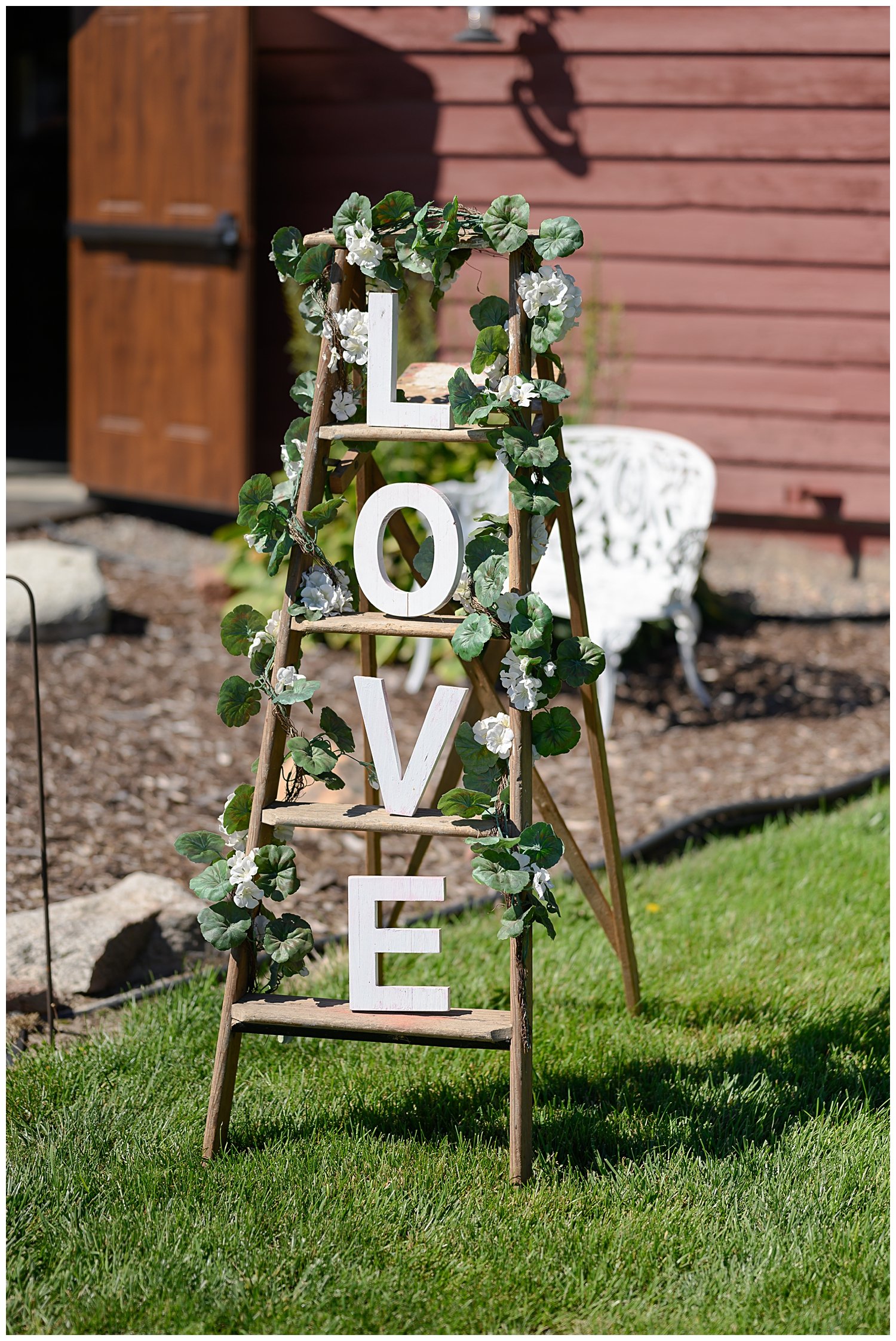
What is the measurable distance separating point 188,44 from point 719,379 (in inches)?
113

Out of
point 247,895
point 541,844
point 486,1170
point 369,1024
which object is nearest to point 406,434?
point 541,844

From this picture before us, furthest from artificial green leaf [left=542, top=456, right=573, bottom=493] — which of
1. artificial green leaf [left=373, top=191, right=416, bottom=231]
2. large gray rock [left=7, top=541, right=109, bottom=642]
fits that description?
large gray rock [left=7, top=541, right=109, bottom=642]

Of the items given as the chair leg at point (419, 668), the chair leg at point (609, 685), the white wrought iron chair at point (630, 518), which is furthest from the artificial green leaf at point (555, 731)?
the chair leg at point (419, 668)

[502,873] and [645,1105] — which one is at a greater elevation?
[502,873]

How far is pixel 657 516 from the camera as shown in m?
5.07

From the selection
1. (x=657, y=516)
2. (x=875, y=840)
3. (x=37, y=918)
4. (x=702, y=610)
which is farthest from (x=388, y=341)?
(x=702, y=610)

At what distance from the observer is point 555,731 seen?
2.16 metres

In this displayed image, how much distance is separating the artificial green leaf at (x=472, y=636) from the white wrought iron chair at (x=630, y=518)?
2.54 meters

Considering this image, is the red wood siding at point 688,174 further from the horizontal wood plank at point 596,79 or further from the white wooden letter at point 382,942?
the white wooden letter at point 382,942

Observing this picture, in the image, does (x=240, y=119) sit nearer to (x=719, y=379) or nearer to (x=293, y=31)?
(x=293, y=31)

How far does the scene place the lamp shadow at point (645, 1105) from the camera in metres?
2.24

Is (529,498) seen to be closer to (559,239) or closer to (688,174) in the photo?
(559,239)

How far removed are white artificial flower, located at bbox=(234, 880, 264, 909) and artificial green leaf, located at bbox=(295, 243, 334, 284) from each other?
100cm

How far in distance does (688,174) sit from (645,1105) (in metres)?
4.78
